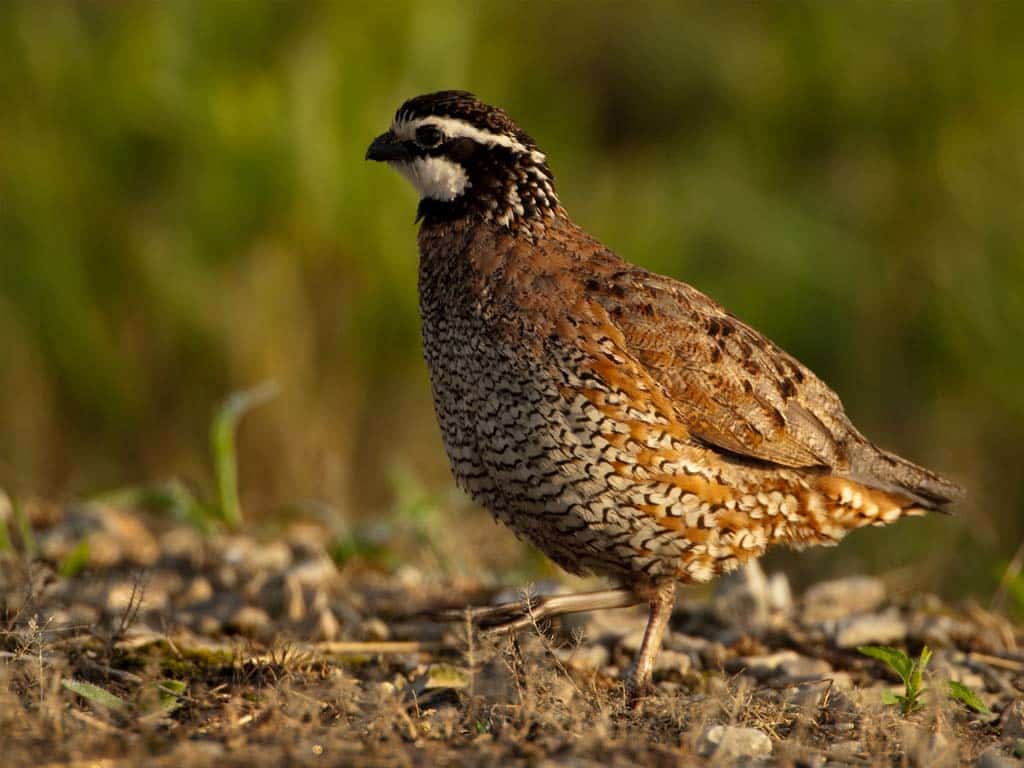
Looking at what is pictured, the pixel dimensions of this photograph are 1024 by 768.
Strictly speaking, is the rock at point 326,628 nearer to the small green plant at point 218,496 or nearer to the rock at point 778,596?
the small green plant at point 218,496

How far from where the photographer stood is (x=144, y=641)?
4422 mm

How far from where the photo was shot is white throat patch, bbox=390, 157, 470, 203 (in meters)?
4.86

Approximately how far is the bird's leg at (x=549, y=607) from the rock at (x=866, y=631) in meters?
0.80

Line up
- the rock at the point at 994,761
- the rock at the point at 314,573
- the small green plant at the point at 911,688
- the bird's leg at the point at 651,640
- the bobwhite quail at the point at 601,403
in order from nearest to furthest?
the rock at the point at 994,761 → the small green plant at the point at 911,688 → the bobwhite quail at the point at 601,403 → the bird's leg at the point at 651,640 → the rock at the point at 314,573

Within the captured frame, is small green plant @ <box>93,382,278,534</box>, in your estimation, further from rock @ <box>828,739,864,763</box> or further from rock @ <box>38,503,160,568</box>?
rock @ <box>828,739,864,763</box>

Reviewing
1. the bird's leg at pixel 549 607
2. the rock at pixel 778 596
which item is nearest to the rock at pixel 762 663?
the bird's leg at pixel 549 607

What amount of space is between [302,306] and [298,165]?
766mm

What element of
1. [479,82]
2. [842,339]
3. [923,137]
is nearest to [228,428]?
[479,82]

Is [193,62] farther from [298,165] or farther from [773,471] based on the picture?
[773,471]

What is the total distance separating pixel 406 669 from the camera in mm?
4648

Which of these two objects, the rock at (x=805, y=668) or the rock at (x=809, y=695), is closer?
the rock at (x=809, y=695)

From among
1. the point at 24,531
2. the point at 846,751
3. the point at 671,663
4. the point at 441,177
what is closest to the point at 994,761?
the point at 846,751

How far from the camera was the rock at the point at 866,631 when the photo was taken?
509cm

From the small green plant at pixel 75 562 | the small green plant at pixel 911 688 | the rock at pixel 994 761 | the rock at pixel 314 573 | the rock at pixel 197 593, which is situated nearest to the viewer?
the rock at pixel 994 761
